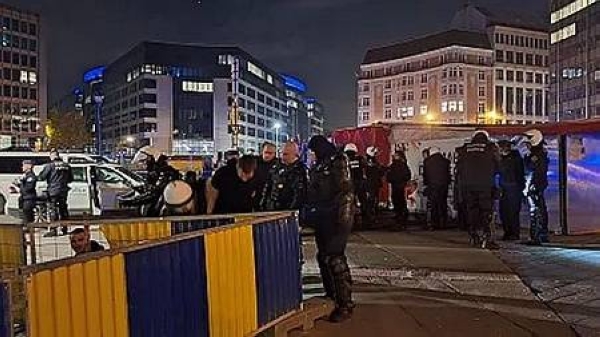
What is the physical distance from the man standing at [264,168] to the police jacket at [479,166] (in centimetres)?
391

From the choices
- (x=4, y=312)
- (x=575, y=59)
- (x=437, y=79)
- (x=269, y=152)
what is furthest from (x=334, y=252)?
(x=437, y=79)

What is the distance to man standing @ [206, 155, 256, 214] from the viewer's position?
30.3 ft

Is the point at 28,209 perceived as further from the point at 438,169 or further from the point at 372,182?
the point at 438,169

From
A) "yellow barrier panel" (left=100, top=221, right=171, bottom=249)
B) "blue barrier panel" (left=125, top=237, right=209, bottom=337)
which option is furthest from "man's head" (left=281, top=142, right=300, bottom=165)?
"blue barrier panel" (left=125, top=237, right=209, bottom=337)

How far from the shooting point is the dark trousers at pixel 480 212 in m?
12.9

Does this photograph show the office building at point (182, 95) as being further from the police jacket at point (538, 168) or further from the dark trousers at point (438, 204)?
the police jacket at point (538, 168)

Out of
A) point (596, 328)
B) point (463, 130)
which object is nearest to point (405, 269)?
point (596, 328)

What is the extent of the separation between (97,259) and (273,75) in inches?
6119

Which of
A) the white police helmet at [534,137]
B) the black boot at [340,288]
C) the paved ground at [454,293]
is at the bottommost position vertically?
the paved ground at [454,293]

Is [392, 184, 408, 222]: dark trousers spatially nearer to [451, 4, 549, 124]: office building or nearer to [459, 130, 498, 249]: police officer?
[459, 130, 498, 249]: police officer

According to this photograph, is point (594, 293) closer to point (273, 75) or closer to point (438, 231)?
point (438, 231)

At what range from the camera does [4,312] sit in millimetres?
3492

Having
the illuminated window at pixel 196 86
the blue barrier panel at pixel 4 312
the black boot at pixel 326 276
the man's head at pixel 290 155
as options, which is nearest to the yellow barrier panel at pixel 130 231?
the black boot at pixel 326 276

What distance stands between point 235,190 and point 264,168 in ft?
3.01
